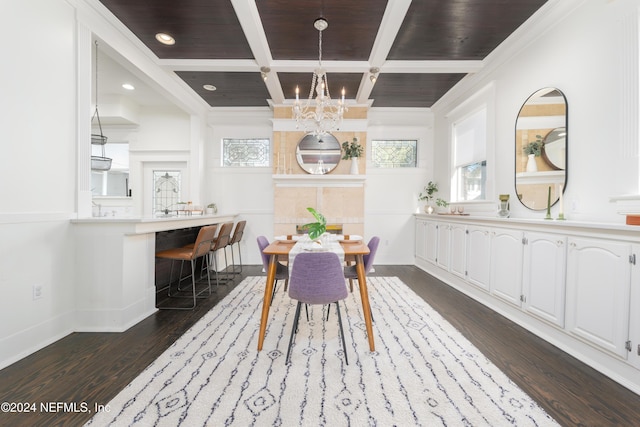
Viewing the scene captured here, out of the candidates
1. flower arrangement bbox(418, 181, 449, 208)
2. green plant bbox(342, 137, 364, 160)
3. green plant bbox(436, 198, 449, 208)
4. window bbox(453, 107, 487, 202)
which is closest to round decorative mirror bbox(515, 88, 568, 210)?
window bbox(453, 107, 487, 202)

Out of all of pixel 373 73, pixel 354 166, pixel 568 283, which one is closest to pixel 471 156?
pixel 354 166

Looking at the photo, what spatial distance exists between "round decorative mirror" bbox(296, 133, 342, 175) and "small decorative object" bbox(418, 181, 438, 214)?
1.81 m

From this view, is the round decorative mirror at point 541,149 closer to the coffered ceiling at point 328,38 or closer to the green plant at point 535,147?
the green plant at point 535,147

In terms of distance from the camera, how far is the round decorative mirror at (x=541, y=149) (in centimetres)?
246

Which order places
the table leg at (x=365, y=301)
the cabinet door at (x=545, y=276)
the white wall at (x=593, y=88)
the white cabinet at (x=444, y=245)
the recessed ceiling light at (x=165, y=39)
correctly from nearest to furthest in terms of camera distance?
the white wall at (x=593, y=88)
the table leg at (x=365, y=301)
the cabinet door at (x=545, y=276)
the recessed ceiling light at (x=165, y=39)
the white cabinet at (x=444, y=245)

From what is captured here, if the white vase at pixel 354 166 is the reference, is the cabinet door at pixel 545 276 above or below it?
below

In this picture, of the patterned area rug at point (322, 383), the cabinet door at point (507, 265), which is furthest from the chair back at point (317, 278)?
the cabinet door at point (507, 265)

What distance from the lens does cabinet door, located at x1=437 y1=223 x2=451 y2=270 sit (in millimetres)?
3969

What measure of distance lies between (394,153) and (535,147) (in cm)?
271

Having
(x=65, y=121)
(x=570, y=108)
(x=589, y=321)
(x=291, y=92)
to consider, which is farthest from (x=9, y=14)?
(x=589, y=321)

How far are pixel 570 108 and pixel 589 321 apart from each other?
1796mm

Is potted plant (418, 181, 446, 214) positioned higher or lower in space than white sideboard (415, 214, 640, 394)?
higher

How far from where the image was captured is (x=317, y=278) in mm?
1891

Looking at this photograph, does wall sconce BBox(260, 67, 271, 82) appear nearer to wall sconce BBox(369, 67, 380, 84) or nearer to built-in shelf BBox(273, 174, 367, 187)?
wall sconce BBox(369, 67, 380, 84)
